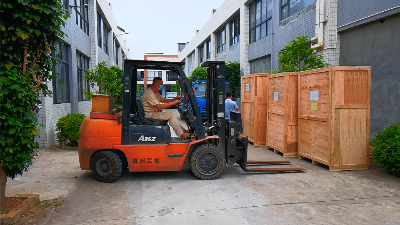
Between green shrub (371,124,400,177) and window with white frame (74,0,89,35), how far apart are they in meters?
14.6

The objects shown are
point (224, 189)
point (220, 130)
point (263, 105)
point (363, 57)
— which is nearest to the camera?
point (224, 189)

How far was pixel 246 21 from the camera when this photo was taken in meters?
21.7

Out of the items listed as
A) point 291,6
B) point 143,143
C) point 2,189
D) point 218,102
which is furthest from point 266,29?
point 2,189

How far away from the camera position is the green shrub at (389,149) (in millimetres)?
Result: 6578

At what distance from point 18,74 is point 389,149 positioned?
22.2 ft

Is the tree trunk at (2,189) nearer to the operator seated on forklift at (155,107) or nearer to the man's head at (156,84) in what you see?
the operator seated on forklift at (155,107)

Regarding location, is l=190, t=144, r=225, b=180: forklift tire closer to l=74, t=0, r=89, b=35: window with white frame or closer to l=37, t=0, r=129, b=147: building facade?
l=37, t=0, r=129, b=147: building facade

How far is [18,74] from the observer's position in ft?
14.9

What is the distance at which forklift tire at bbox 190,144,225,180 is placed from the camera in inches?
265

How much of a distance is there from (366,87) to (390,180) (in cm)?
206

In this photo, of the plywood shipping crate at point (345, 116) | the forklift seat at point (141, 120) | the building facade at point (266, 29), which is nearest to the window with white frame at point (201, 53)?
the building facade at point (266, 29)

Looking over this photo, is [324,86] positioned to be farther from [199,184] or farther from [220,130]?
[199,184]

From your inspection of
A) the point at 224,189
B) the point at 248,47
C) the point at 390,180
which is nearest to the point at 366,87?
the point at 390,180

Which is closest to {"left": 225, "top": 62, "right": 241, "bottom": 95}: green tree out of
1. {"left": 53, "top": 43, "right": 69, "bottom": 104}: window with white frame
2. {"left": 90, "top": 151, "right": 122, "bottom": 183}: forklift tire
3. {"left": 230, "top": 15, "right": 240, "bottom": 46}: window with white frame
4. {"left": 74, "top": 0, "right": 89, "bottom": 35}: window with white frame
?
{"left": 230, "top": 15, "right": 240, "bottom": 46}: window with white frame
